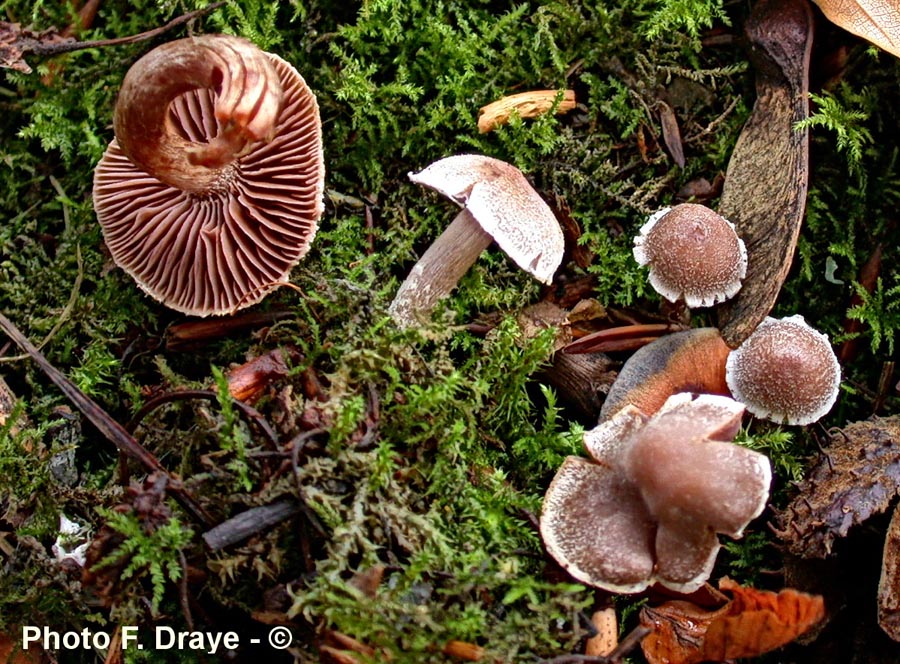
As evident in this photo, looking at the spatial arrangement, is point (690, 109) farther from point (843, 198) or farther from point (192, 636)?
point (192, 636)

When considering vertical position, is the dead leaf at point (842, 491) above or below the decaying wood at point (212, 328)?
below

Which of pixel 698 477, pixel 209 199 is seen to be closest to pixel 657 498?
pixel 698 477

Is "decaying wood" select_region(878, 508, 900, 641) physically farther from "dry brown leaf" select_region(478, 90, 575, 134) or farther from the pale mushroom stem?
"dry brown leaf" select_region(478, 90, 575, 134)

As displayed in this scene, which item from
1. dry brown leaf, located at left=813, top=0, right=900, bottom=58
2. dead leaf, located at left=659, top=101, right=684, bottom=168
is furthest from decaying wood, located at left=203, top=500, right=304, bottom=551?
dry brown leaf, located at left=813, top=0, right=900, bottom=58

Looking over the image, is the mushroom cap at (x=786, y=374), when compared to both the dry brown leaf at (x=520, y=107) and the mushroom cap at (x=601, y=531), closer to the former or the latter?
the mushroom cap at (x=601, y=531)

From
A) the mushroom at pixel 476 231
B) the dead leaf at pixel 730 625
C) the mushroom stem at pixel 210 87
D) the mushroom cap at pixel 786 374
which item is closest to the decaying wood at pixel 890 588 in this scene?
the dead leaf at pixel 730 625

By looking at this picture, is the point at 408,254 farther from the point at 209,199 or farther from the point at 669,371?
the point at 669,371

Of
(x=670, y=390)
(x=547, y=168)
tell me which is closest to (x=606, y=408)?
(x=670, y=390)
